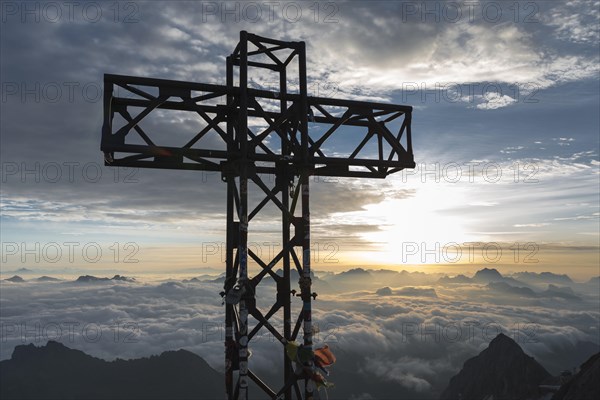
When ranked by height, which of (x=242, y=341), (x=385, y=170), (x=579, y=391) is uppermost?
(x=385, y=170)

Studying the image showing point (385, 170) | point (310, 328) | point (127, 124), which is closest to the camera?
point (127, 124)

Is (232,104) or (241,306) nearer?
(241,306)

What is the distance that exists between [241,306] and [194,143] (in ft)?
12.7

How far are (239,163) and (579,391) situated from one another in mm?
27955

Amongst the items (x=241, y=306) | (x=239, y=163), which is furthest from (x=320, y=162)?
(x=241, y=306)

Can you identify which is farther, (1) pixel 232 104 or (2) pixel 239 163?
(1) pixel 232 104

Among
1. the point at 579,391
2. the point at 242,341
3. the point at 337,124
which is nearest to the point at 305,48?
the point at 337,124

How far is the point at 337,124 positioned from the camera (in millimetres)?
11398

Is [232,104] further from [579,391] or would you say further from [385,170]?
[579,391]

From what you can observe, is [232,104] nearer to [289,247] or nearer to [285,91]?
[285,91]

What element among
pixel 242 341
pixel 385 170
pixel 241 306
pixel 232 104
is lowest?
pixel 242 341

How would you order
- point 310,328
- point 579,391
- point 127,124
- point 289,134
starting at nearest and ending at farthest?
1. point 127,124
2. point 310,328
3. point 289,134
4. point 579,391

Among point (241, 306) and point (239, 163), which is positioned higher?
point (239, 163)

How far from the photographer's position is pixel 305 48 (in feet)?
35.5
